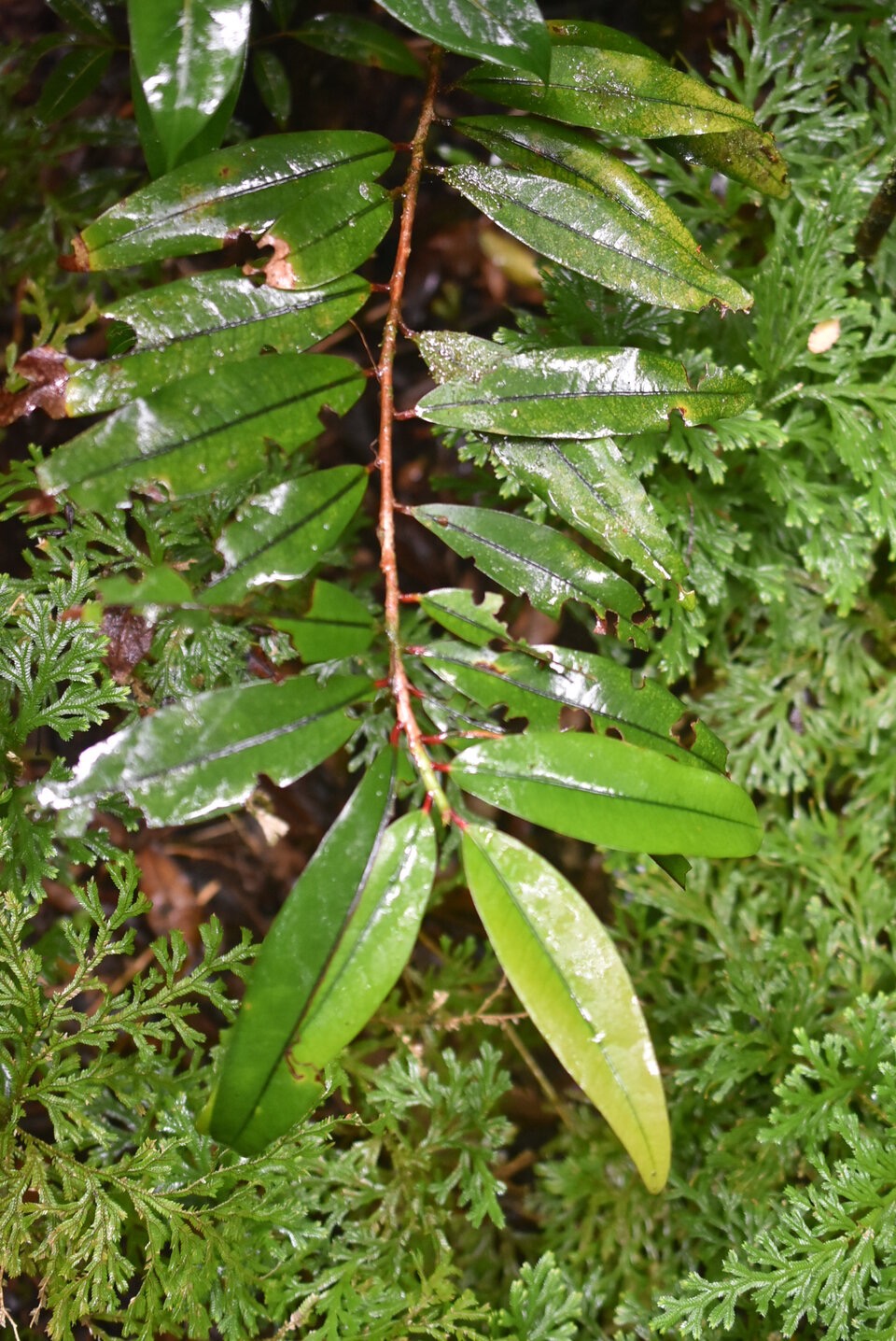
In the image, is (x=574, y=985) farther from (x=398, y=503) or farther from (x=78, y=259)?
(x=78, y=259)

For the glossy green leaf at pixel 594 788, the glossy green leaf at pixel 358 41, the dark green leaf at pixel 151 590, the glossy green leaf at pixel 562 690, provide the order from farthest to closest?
the glossy green leaf at pixel 358 41
the glossy green leaf at pixel 562 690
the glossy green leaf at pixel 594 788
the dark green leaf at pixel 151 590

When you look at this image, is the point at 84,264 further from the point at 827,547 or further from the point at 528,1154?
the point at 528,1154

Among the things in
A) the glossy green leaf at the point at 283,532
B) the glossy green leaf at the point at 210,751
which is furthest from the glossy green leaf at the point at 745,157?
the glossy green leaf at the point at 210,751

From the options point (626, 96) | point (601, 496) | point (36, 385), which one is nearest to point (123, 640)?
point (36, 385)

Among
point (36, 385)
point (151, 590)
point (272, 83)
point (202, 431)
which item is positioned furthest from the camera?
point (272, 83)

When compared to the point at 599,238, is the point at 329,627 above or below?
below

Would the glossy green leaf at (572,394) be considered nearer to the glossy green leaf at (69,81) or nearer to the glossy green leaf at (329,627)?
the glossy green leaf at (329,627)

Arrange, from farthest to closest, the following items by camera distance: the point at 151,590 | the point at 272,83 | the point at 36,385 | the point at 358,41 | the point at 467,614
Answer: the point at 272,83 < the point at 358,41 < the point at 36,385 < the point at 467,614 < the point at 151,590
